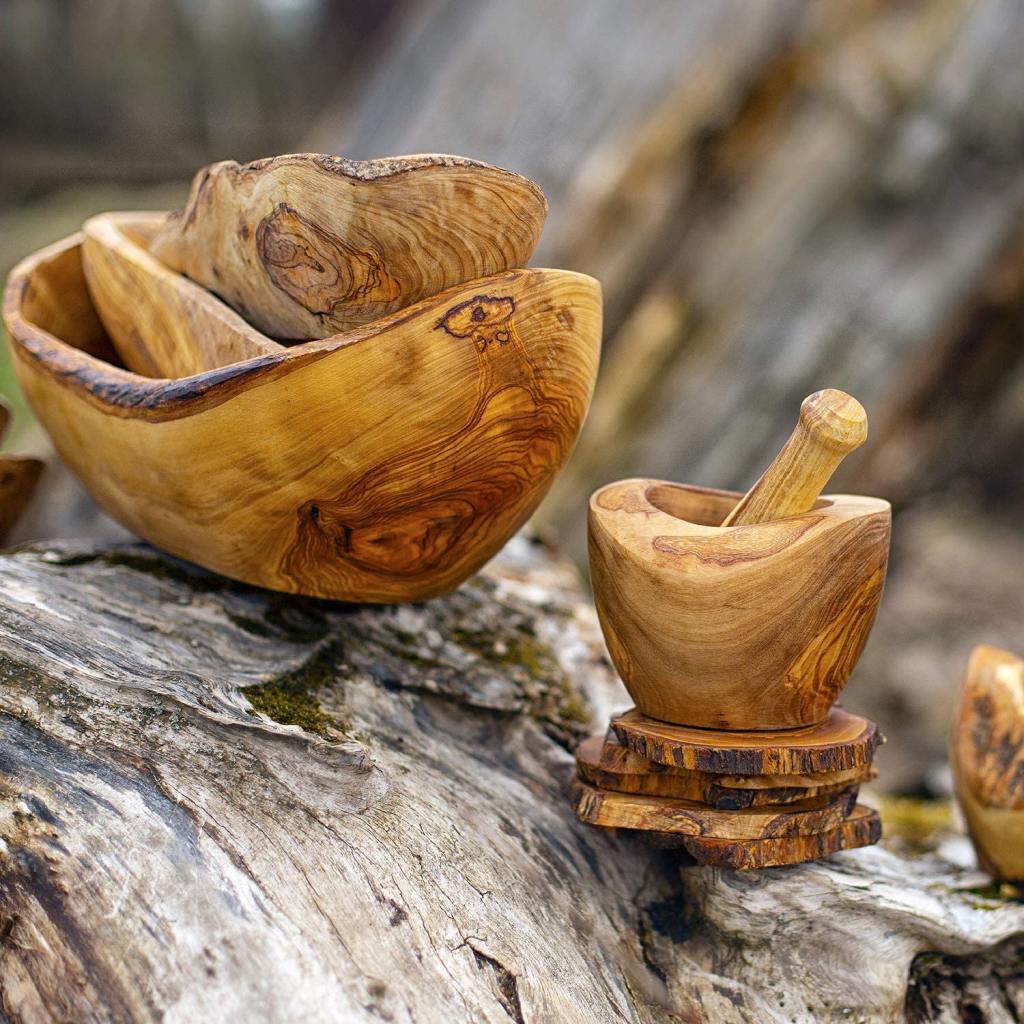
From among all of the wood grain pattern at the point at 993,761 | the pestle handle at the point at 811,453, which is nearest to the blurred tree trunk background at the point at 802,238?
the wood grain pattern at the point at 993,761

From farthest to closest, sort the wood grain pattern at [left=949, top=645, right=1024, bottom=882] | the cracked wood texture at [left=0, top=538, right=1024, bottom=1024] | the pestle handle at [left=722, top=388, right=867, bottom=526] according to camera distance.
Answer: the wood grain pattern at [left=949, top=645, right=1024, bottom=882] < the pestle handle at [left=722, top=388, right=867, bottom=526] < the cracked wood texture at [left=0, top=538, right=1024, bottom=1024]

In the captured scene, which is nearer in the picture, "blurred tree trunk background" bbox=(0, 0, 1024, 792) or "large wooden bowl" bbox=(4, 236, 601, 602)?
"large wooden bowl" bbox=(4, 236, 601, 602)

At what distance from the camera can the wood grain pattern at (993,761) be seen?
2.56 ft

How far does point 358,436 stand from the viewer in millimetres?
616

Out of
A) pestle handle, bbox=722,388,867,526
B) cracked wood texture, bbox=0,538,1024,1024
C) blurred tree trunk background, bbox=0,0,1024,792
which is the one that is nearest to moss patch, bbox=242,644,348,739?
cracked wood texture, bbox=0,538,1024,1024

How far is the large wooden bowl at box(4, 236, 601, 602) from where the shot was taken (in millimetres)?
604

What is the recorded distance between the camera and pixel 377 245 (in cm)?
60

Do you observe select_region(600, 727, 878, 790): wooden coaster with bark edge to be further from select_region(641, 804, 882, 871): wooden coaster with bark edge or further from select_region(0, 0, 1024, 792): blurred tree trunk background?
select_region(0, 0, 1024, 792): blurred tree trunk background

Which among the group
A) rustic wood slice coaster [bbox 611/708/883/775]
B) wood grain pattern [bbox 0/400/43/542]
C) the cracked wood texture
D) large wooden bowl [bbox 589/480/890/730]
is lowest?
wood grain pattern [bbox 0/400/43/542]

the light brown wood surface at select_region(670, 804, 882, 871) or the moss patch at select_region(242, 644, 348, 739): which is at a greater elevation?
the light brown wood surface at select_region(670, 804, 882, 871)

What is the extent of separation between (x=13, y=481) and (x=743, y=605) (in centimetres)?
56

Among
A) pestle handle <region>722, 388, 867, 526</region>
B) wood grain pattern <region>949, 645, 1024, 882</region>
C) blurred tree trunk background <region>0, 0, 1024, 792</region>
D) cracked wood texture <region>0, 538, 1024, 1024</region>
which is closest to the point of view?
cracked wood texture <region>0, 538, 1024, 1024</region>

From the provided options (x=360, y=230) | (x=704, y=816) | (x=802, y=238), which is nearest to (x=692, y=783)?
(x=704, y=816)

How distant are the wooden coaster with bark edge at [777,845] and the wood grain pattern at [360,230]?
0.35m
